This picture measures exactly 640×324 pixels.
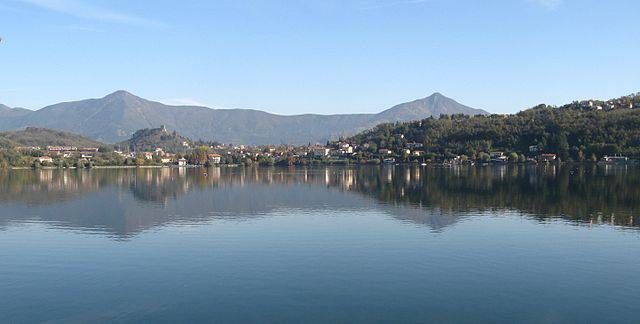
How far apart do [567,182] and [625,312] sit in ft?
194

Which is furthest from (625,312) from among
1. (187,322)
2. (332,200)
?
(332,200)

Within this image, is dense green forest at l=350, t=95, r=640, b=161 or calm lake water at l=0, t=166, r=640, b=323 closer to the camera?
calm lake water at l=0, t=166, r=640, b=323

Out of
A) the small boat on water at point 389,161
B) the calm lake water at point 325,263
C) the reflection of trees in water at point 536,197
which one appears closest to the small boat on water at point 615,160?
the small boat on water at point 389,161

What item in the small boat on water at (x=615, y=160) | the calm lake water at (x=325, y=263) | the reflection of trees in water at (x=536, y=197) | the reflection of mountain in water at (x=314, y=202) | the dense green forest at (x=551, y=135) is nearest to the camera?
the calm lake water at (x=325, y=263)

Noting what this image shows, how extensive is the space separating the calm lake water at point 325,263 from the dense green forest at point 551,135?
4009 inches

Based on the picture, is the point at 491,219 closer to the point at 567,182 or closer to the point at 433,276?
the point at 433,276

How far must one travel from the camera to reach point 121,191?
69188 mm

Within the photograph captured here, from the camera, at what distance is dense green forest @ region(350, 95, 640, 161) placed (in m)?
140

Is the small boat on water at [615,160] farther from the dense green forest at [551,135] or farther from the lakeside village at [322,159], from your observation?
the dense green forest at [551,135]

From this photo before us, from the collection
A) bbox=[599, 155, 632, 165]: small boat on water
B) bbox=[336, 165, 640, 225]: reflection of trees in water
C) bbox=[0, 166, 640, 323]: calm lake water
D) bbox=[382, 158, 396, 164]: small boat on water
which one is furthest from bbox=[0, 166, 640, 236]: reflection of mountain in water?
bbox=[382, 158, 396, 164]: small boat on water

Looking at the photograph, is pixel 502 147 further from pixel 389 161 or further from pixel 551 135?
pixel 389 161

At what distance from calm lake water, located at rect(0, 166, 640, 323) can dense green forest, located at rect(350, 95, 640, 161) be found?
102 metres

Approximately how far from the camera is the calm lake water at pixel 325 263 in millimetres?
18797

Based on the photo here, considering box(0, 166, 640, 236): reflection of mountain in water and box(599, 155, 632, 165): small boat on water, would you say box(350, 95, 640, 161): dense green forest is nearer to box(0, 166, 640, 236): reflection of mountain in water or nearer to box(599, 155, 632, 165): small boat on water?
box(599, 155, 632, 165): small boat on water
